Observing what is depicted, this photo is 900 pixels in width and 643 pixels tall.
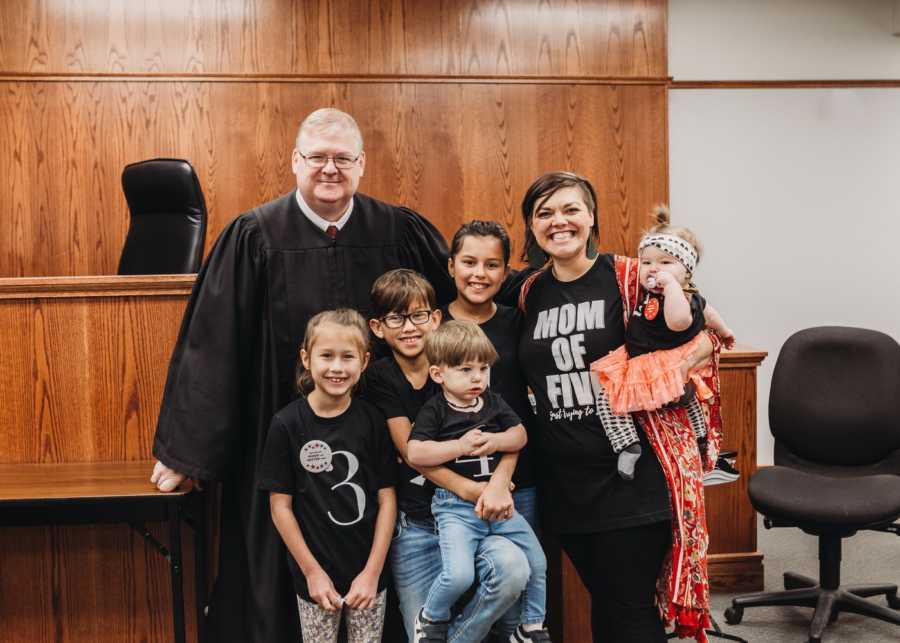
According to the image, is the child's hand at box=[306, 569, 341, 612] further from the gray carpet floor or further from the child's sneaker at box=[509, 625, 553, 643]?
the gray carpet floor

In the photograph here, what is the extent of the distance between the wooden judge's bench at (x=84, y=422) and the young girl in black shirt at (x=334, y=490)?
0.73m

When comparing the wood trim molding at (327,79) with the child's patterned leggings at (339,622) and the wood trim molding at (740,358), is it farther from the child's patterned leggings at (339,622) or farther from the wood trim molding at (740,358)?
the child's patterned leggings at (339,622)

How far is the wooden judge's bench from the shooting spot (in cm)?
233

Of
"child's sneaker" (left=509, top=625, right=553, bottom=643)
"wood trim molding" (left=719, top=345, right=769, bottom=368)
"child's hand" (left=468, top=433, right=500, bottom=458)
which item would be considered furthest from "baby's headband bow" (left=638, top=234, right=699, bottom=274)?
"wood trim molding" (left=719, top=345, right=769, bottom=368)

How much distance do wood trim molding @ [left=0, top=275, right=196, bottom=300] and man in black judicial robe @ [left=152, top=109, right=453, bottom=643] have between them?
284 millimetres

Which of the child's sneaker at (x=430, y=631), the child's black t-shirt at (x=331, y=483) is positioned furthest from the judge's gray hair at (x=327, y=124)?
the child's sneaker at (x=430, y=631)

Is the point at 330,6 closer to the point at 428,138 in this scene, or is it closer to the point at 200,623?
the point at 428,138

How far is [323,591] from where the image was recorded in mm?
1803

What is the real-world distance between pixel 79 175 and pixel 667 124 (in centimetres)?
353

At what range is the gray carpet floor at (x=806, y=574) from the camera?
9.24ft

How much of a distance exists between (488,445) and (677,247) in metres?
0.66

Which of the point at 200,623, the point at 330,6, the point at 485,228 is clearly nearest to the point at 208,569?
the point at 200,623

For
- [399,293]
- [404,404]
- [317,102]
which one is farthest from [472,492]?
[317,102]

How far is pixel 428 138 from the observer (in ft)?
15.1
